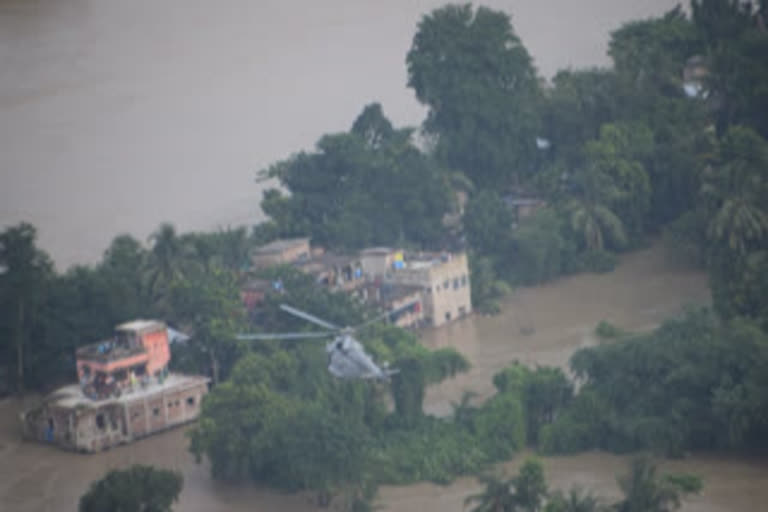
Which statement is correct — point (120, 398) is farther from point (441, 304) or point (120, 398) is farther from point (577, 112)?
point (577, 112)

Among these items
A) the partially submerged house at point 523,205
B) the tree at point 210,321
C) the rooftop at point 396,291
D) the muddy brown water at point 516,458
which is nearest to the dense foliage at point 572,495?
the muddy brown water at point 516,458

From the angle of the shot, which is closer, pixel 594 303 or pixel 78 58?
pixel 594 303

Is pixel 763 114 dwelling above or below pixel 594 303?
above

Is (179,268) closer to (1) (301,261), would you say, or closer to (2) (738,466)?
(1) (301,261)

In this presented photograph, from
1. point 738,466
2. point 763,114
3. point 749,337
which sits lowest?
point 738,466

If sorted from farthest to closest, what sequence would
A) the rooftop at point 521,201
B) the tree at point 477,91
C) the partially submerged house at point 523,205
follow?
the tree at point 477,91, the rooftop at point 521,201, the partially submerged house at point 523,205

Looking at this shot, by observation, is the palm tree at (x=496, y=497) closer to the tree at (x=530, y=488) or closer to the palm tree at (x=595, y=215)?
the tree at (x=530, y=488)

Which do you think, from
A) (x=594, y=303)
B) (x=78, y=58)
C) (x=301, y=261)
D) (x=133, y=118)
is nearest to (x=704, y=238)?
(x=594, y=303)

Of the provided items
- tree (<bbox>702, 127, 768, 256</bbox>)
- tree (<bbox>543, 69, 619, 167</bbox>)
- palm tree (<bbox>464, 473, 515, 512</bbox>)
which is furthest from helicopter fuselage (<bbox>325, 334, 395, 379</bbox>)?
tree (<bbox>543, 69, 619, 167</bbox>)
